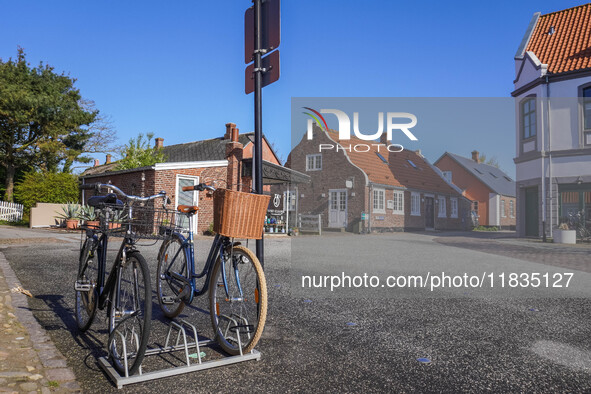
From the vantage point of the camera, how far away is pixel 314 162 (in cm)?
2720

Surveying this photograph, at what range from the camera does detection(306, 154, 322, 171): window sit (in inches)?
1032

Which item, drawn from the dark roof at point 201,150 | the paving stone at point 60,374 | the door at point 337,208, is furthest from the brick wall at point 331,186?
the paving stone at point 60,374

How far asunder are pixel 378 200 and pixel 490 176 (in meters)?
16.5

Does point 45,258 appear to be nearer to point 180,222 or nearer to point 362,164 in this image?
point 180,222

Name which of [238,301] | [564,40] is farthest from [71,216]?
[564,40]

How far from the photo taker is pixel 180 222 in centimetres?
379

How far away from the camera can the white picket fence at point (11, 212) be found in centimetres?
2603

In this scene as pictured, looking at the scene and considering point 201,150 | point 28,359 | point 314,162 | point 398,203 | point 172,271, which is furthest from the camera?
point 201,150

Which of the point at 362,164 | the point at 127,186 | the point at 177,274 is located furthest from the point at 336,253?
the point at 362,164

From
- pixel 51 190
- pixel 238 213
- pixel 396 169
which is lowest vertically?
pixel 238 213

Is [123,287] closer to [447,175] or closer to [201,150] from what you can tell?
[201,150]

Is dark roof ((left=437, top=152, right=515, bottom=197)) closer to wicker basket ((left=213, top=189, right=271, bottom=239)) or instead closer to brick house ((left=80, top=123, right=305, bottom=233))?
brick house ((left=80, top=123, right=305, bottom=233))

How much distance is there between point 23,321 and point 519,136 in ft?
74.7

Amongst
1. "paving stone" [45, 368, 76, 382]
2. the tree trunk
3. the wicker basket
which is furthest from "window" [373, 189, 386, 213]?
the tree trunk
